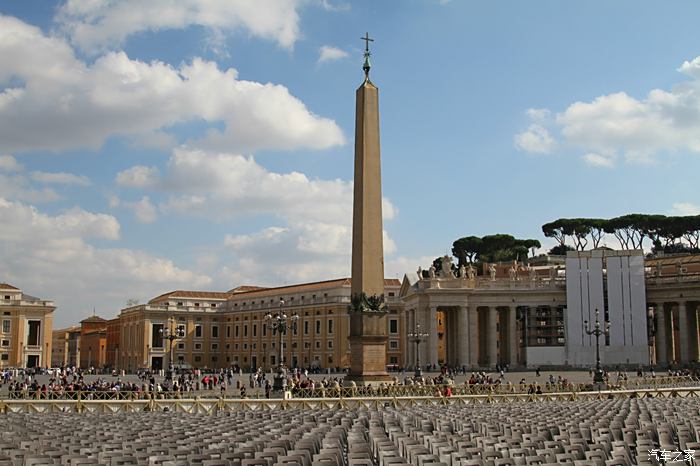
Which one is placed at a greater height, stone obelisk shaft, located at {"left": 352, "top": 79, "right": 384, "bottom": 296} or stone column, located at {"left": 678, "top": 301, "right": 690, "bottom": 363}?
stone obelisk shaft, located at {"left": 352, "top": 79, "right": 384, "bottom": 296}

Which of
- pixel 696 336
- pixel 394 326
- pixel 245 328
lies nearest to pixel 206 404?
pixel 696 336

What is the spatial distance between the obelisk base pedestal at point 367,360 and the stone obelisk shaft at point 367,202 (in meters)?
2.09

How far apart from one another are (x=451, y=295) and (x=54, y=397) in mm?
52431

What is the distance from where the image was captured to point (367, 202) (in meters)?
33.1

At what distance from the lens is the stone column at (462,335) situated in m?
77.8

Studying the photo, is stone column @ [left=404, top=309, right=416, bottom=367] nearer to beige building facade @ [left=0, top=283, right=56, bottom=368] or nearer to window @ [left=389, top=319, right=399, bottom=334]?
window @ [left=389, top=319, right=399, bottom=334]

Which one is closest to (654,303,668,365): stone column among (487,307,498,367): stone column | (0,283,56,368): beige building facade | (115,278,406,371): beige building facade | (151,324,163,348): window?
(487,307,498,367): stone column

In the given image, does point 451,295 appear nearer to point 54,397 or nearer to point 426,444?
point 54,397

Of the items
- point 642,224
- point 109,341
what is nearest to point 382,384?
point 642,224

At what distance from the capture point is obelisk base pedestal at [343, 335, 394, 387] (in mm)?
33562

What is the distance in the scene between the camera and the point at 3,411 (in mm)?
25031

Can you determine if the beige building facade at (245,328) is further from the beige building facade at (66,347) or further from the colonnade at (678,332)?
the beige building facade at (66,347)

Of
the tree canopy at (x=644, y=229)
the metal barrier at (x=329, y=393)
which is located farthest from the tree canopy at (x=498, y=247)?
the metal barrier at (x=329, y=393)

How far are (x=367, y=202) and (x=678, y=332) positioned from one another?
54.2 metres
